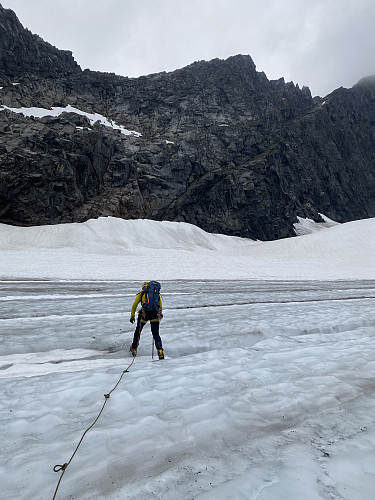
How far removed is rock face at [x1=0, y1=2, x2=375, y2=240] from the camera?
66106mm

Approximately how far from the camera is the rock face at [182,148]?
217 ft

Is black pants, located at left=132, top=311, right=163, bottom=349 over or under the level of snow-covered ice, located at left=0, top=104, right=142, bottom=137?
under

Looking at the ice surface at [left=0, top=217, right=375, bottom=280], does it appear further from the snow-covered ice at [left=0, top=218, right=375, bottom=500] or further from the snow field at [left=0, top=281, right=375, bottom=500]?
the snow field at [left=0, top=281, right=375, bottom=500]

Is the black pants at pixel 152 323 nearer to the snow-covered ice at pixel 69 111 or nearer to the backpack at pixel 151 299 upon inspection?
the backpack at pixel 151 299

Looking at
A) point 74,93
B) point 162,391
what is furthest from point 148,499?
point 74,93

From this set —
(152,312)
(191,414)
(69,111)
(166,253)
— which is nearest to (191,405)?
(191,414)

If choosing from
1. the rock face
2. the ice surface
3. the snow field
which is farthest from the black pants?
the rock face

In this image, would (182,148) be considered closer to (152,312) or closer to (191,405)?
(152,312)

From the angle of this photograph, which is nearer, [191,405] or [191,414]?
[191,414]

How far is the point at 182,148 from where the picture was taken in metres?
85.2

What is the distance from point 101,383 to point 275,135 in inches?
4296

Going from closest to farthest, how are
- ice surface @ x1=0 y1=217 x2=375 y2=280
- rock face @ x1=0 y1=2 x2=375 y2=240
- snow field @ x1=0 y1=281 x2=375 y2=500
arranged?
snow field @ x1=0 y1=281 x2=375 y2=500
ice surface @ x1=0 y1=217 x2=375 y2=280
rock face @ x1=0 y1=2 x2=375 y2=240

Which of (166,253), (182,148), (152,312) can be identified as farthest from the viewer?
(182,148)

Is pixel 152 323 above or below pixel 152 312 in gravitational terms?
below
